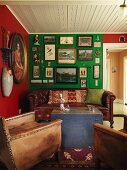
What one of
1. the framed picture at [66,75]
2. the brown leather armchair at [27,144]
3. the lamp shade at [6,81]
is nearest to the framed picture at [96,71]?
the framed picture at [66,75]

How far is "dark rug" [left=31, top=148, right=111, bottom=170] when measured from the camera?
2734 mm

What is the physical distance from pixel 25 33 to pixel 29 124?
351 centimetres

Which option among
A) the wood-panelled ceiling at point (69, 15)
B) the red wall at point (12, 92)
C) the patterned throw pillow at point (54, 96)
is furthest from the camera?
the patterned throw pillow at point (54, 96)

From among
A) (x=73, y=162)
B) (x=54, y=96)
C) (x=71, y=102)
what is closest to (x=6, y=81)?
(x=73, y=162)

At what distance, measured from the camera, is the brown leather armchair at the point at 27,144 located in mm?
2143

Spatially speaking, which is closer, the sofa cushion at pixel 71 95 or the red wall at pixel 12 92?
the red wall at pixel 12 92

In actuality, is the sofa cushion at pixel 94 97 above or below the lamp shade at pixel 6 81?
below

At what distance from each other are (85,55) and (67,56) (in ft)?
1.86

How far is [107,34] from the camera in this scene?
21.2 ft

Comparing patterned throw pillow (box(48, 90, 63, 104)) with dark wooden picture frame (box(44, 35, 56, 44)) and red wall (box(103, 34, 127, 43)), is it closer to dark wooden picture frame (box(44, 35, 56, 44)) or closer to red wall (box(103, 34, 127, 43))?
dark wooden picture frame (box(44, 35, 56, 44))

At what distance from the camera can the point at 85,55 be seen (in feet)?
20.9

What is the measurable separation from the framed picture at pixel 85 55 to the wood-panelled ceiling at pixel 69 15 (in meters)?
0.61

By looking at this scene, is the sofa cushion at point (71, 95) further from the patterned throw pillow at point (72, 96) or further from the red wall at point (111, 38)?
the red wall at point (111, 38)

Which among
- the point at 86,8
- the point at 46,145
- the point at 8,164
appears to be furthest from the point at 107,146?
the point at 86,8
